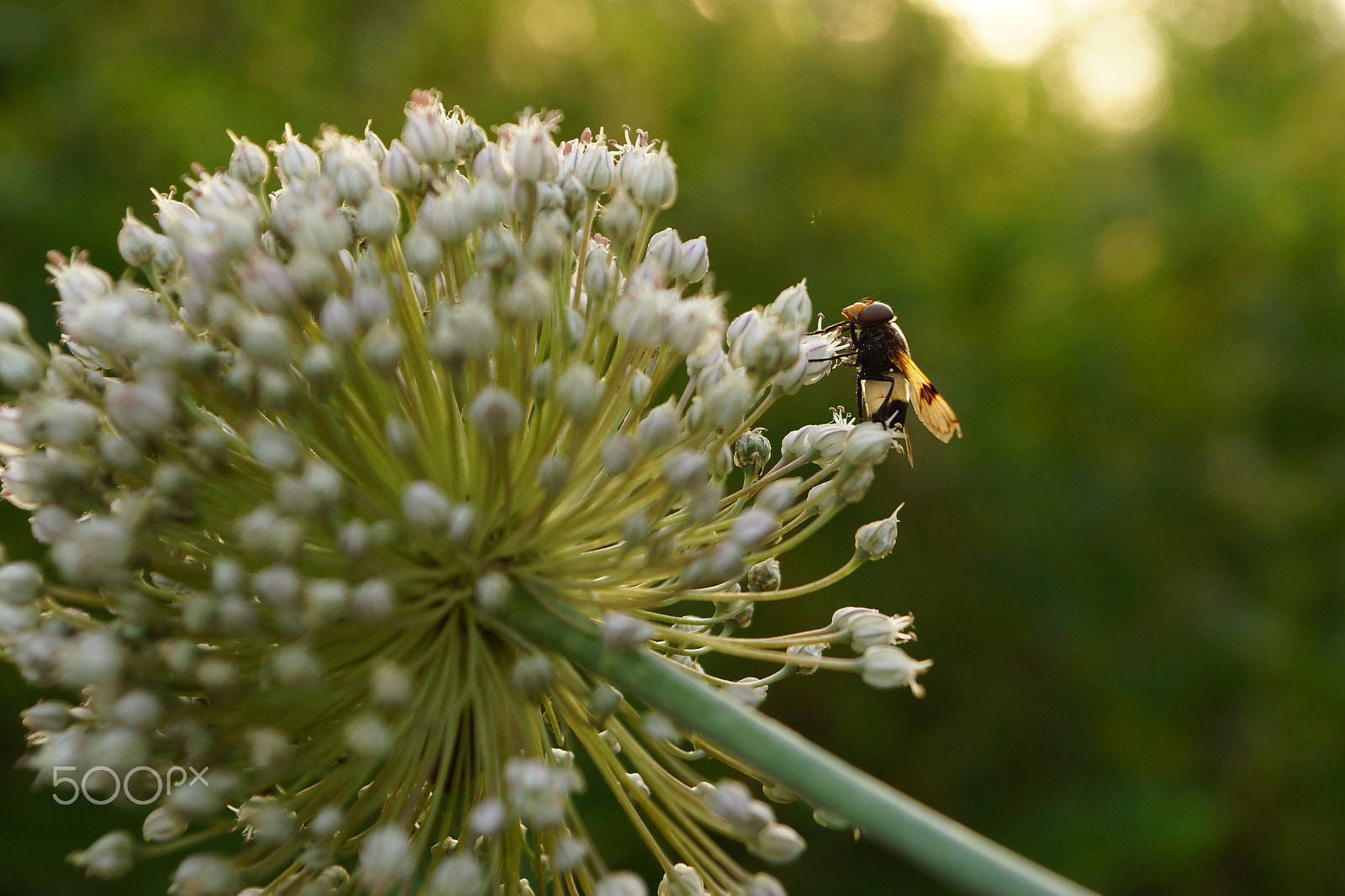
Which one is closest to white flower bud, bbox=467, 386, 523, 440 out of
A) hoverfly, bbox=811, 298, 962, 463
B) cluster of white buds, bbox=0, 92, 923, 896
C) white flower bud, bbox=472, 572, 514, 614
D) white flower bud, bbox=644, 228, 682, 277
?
cluster of white buds, bbox=0, 92, 923, 896

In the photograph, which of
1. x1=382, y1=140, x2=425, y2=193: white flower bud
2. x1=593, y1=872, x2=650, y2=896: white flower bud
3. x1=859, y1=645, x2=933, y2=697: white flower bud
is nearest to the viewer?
x1=593, y1=872, x2=650, y2=896: white flower bud

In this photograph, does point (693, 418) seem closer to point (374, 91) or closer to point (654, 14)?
point (374, 91)

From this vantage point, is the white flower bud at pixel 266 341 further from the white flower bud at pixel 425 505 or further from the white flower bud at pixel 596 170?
the white flower bud at pixel 596 170

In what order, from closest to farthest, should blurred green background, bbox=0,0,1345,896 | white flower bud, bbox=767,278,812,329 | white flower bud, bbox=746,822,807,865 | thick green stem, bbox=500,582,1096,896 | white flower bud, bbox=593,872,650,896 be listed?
thick green stem, bbox=500,582,1096,896 → white flower bud, bbox=593,872,650,896 → white flower bud, bbox=746,822,807,865 → white flower bud, bbox=767,278,812,329 → blurred green background, bbox=0,0,1345,896

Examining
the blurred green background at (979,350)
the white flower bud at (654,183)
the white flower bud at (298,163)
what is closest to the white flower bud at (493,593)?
the white flower bud at (654,183)

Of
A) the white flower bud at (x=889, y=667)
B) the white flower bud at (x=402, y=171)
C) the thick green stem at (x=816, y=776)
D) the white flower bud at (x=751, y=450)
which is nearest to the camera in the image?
the thick green stem at (x=816, y=776)

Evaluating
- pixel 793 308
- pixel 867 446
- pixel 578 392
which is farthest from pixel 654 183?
pixel 867 446

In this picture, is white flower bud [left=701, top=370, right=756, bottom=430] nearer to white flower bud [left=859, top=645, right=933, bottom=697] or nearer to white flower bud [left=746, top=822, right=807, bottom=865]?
white flower bud [left=859, top=645, right=933, bottom=697]
